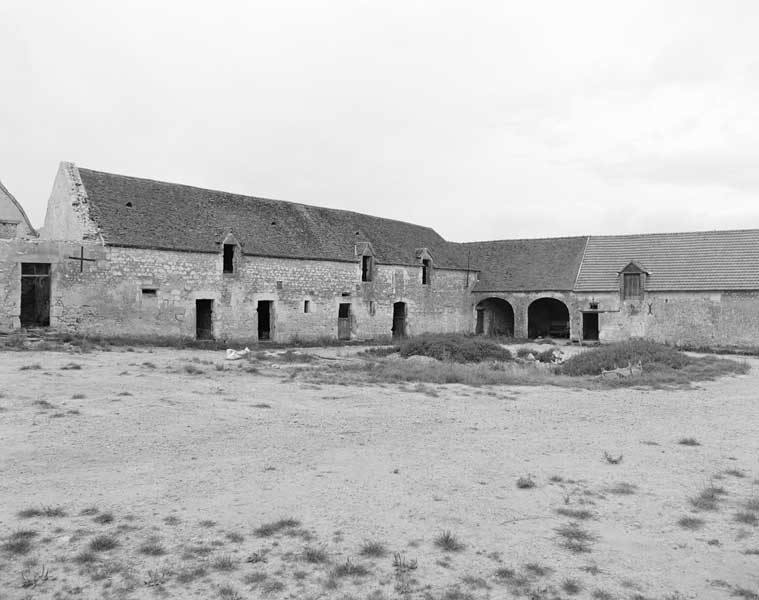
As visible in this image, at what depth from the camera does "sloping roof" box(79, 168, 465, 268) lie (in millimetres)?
22531

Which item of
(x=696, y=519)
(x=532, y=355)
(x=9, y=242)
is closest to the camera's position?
(x=696, y=519)

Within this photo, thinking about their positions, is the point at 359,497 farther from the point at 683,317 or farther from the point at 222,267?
the point at 683,317

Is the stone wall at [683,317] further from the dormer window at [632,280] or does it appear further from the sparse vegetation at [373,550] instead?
the sparse vegetation at [373,550]

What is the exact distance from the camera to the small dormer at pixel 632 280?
99.9 ft

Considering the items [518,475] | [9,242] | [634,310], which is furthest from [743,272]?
[9,242]

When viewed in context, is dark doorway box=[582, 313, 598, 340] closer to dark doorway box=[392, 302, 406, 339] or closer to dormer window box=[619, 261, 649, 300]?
dormer window box=[619, 261, 649, 300]

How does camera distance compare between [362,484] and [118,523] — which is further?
[362,484]

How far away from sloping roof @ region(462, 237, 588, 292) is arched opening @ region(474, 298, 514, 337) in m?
1.58

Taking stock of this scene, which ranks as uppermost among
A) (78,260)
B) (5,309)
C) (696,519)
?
(78,260)

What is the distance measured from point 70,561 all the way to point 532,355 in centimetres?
2011

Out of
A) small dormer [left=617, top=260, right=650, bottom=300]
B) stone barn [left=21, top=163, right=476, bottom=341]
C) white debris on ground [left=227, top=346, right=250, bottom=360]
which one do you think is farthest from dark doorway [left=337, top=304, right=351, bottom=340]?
small dormer [left=617, top=260, right=650, bottom=300]

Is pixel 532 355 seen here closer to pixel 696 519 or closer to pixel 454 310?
pixel 454 310

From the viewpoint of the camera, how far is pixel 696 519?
5.85 meters

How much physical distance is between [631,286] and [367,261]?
1311 centimetres
